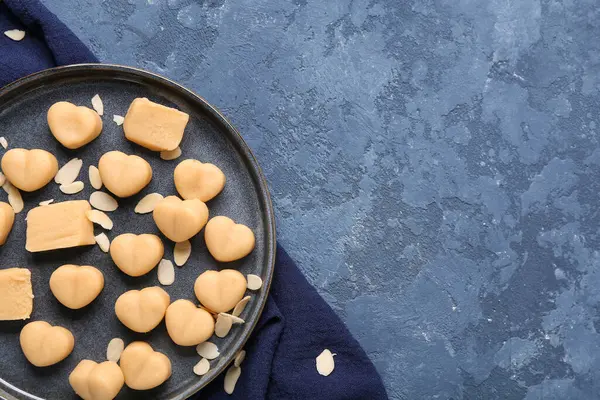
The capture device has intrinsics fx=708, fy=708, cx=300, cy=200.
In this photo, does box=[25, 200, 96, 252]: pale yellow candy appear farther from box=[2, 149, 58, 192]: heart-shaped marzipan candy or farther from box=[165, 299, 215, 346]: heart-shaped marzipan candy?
box=[165, 299, 215, 346]: heart-shaped marzipan candy

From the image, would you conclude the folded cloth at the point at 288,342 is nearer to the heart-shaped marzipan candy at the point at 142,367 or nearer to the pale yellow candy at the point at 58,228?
the heart-shaped marzipan candy at the point at 142,367

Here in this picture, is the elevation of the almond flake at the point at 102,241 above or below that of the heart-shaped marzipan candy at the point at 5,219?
above

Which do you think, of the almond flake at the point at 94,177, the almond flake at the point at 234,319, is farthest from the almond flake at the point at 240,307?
the almond flake at the point at 94,177

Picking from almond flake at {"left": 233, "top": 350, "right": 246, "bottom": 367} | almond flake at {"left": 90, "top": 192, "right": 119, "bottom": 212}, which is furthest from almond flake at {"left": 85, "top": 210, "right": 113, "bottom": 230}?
almond flake at {"left": 233, "top": 350, "right": 246, "bottom": 367}

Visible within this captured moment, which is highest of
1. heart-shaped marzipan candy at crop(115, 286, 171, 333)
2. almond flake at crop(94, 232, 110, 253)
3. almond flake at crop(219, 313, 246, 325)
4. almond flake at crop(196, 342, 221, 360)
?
almond flake at crop(219, 313, 246, 325)

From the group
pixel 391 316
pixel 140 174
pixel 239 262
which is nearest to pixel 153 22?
pixel 140 174

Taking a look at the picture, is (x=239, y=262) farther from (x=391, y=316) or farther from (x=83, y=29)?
(x=83, y=29)
